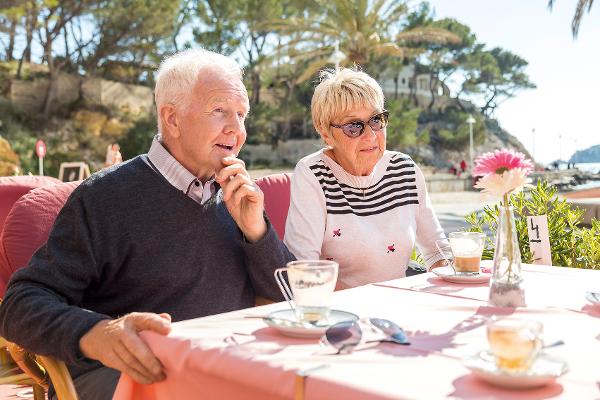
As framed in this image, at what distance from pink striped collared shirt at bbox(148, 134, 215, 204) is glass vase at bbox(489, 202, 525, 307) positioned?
92cm

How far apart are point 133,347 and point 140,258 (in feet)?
2.15

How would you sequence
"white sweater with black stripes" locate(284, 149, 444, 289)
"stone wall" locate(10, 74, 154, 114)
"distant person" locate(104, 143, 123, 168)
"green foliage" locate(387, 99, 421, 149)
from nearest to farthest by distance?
"white sweater with black stripes" locate(284, 149, 444, 289)
"distant person" locate(104, 143, 123, 168)
"stone wall" locate(10, 74, 154, 114)
"green foliage" locate(387, 99, 421, 149)

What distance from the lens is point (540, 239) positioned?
2.41 meters

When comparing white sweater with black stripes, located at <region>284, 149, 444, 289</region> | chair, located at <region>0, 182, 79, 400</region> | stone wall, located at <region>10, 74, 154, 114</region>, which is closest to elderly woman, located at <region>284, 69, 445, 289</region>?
white sweater with black stripes, located at <region>284, 149, 444, 289</region>

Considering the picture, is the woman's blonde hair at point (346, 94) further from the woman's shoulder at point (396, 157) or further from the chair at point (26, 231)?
the chair at point (26, 231)

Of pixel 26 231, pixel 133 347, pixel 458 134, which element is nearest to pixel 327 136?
pixel 26 231

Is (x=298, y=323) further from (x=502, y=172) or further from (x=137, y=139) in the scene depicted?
(x=137, y=139)

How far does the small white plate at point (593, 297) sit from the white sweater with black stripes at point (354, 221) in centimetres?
106

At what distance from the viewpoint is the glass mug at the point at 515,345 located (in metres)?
0.98

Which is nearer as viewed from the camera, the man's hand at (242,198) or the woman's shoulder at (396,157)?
the man's hand at (242,198)

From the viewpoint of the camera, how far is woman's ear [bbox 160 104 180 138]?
212 cm

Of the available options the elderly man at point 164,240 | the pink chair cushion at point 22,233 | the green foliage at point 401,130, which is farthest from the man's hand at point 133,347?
the green foliage at point 401,130

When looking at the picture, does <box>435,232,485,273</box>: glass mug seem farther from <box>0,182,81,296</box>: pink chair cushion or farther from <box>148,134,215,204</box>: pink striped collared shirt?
<box>0,182,81,296</box>: pink chair cushion

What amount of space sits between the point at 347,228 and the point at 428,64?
52376mm
